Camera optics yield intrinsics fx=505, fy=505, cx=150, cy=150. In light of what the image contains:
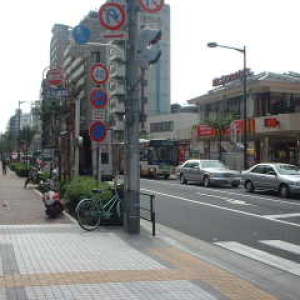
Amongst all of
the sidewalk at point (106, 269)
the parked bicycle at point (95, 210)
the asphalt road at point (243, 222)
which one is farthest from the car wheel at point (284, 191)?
the sidewalk at point (106, 269)

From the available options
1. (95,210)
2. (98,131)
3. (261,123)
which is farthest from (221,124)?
(95,210)

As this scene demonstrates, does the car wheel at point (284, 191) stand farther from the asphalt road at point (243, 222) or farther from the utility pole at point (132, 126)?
the utility pole at point (132, 126)

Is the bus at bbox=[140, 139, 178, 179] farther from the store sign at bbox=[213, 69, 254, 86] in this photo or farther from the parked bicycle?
the parked bicycle

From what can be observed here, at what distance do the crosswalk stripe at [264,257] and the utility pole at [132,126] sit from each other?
2019mm

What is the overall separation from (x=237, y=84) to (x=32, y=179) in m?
28.6

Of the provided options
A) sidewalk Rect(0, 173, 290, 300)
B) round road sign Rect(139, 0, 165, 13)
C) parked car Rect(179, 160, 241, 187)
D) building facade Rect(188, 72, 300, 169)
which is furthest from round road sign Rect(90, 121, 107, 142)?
building facade Rect(188, 72, 300, 169)

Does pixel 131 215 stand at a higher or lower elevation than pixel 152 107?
lower

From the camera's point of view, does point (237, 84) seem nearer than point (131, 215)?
No

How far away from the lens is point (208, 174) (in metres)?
28.2

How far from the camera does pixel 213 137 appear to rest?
159 feet

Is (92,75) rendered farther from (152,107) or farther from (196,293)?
(152,107)

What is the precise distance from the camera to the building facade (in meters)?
40.4

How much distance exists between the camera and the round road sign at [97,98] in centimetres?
1337

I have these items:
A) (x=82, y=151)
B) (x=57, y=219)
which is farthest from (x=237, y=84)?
(x=57, y=219)
